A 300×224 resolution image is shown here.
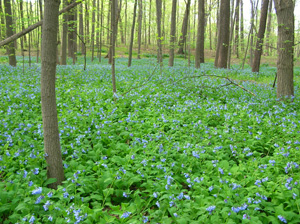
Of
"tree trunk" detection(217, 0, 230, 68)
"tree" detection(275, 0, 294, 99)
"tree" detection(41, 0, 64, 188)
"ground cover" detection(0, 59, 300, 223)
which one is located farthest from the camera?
"tree trunk" detection(217, 0, 230, 68)

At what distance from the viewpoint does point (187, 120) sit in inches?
185

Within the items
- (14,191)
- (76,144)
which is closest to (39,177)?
(14,191)

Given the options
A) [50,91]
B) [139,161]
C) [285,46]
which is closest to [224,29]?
[285,46]

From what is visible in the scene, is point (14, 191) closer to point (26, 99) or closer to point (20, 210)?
point (20, 210)

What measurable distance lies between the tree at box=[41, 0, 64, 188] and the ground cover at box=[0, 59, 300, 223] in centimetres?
17

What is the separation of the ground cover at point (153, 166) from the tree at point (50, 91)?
0.17m

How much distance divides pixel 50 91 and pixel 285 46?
6045 mm

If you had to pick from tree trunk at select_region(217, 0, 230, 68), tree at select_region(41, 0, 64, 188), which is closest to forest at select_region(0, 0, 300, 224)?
tree at select_region(41, 0, 64, 188)

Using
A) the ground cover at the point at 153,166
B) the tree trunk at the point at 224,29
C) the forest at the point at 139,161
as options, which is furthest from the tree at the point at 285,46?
the tree trunk at the point at 224,29

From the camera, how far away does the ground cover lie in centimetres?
225

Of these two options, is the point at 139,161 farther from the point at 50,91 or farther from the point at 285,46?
the point at 285,46

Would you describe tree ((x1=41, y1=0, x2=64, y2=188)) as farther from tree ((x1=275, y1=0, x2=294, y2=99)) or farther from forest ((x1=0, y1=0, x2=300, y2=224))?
tree ((x1=275, y1=0, x2=294, y2=99))

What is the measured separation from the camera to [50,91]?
2.56m

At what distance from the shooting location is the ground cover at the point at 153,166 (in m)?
2.25
